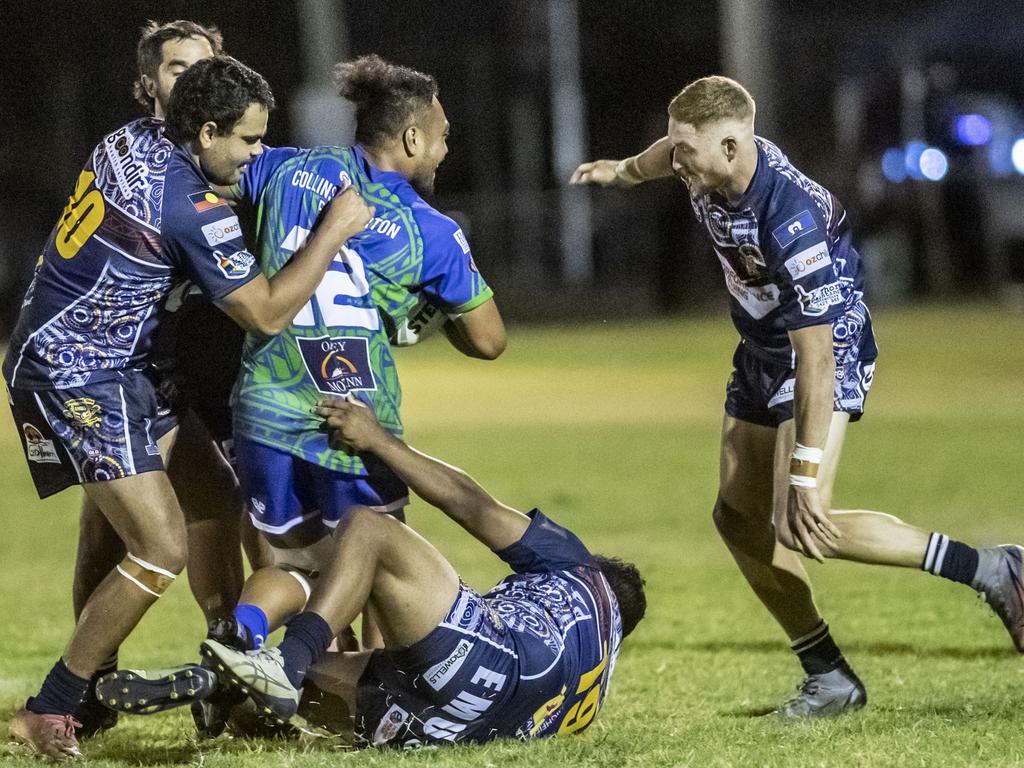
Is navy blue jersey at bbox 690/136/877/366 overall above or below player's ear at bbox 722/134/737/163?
below

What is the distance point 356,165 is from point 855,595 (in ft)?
14.0

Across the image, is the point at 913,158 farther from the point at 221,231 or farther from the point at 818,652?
the point at 221,231

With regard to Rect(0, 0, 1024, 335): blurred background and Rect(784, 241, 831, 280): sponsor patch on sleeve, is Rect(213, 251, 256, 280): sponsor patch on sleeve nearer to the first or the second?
Rect(784, 241, 831, 280): sponsor patch on sleeve

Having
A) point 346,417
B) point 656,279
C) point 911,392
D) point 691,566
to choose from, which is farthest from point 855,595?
point 656,279

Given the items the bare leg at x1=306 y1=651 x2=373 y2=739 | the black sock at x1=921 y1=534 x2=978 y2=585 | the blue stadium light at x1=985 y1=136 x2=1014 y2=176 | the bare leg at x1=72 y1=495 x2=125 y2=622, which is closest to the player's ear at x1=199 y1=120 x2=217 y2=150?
the bare leg at x1=72 y1=495 x2=125 y2=622

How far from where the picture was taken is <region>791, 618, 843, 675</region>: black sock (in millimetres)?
5531

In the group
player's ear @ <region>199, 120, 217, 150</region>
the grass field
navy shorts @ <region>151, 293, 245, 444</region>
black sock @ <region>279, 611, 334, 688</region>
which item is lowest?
the grass field

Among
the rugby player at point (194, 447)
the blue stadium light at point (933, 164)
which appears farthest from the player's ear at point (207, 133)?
the blue stadium light at point (933, 164)

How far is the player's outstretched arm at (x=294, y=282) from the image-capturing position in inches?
180

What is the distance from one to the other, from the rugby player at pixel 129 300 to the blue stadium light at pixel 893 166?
23.3m

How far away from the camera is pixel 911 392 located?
17078 millimetres

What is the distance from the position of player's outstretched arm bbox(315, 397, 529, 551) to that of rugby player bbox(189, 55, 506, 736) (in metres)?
0.12

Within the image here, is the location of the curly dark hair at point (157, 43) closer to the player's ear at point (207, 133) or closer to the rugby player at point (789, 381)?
the player's ear at point (207, 133)

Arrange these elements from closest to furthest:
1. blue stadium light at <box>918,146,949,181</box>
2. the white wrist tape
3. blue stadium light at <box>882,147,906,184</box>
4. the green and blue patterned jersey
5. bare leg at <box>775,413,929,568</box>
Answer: the green and blue patterned jersey, bare leg at <box>775,413,929,568</box>, the white wrist tape, blue stadium light at <box>882,147,906,184</box>, blue stadium light at <box>918,146,949,181</box>
